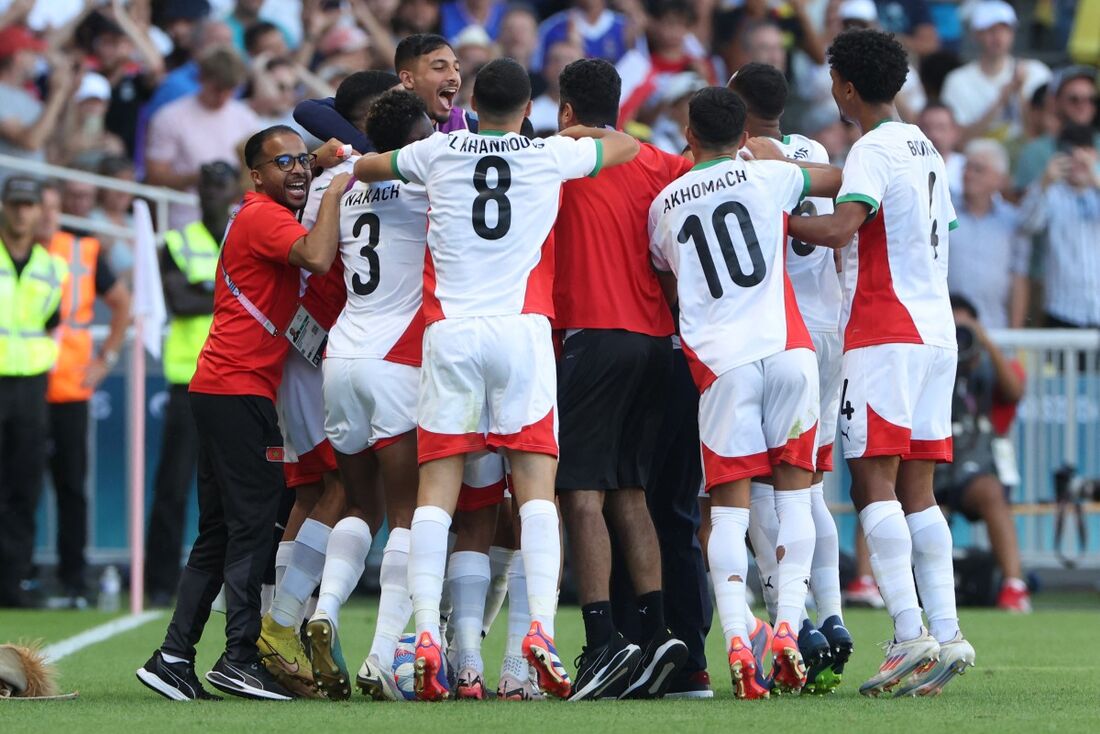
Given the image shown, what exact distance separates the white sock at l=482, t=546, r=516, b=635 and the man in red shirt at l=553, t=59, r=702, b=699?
66cm

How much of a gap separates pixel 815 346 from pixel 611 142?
130 centimetres

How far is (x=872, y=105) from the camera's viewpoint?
757 centimetres

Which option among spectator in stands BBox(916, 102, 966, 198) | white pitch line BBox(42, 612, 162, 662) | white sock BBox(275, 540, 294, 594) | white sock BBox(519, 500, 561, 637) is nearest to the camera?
white sock BBox(519, 500, 561, 637)

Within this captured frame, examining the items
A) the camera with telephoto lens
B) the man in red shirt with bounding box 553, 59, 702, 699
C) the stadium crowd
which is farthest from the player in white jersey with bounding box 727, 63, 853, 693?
the camera with telephoto lens

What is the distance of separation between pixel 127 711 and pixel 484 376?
1.81m

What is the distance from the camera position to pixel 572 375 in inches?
294

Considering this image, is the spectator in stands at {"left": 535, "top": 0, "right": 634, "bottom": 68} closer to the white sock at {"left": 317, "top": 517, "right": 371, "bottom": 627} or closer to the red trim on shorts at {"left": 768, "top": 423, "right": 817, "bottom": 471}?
the white sock at {"left": 317, "top": 517, "right": 371, "bottom": 627}

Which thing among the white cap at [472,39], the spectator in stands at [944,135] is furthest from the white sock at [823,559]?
the white cap at [472,39]

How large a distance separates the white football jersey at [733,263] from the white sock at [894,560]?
73 cm

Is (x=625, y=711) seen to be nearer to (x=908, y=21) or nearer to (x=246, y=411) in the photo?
(x=246, y=411)

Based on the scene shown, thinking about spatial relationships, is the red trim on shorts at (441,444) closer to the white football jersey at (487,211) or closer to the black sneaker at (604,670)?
the white football jersey at (487,211)

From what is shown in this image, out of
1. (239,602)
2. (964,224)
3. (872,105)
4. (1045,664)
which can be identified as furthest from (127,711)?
(964,224)

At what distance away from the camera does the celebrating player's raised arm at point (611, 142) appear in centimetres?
735

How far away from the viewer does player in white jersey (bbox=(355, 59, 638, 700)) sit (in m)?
7.08
